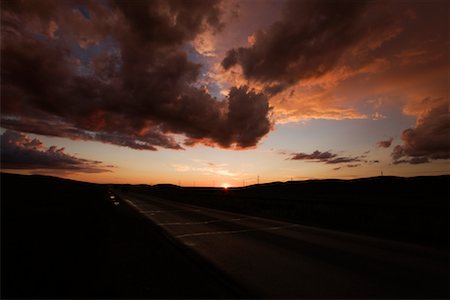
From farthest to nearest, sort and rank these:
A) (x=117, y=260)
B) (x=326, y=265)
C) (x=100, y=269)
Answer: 1. (x=117, y=260)
2. (x=100, y=269)
3. (x=326, y=265)

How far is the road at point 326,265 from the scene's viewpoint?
5480 mm

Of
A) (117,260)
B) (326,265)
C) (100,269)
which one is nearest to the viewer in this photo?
(326,265)

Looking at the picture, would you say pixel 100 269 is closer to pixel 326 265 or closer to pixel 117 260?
pixel 117 260

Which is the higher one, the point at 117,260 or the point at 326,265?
the point at 326,265

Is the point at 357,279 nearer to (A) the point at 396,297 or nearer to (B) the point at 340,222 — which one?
(A) the point at 396,297

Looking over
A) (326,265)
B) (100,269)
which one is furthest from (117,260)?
(326,265)

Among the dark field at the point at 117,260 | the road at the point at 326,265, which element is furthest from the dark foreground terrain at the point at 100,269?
the road at the point at 326,265

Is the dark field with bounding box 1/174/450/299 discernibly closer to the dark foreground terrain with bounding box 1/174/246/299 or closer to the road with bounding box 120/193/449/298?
the dark foreground terrain with bounding box 1/174/246/299

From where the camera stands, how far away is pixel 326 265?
7117 millimetres

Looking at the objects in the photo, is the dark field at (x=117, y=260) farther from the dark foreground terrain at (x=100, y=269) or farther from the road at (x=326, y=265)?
the road at (x=326, y=265)

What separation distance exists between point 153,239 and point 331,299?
8300 millimetres

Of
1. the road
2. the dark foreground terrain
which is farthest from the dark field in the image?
the road

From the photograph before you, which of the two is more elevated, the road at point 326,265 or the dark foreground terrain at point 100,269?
the road at point 326,265

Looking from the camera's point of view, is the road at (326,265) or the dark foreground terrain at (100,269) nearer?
the road at (326,265)
